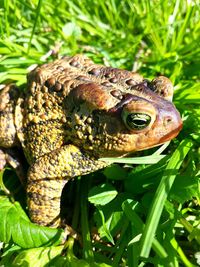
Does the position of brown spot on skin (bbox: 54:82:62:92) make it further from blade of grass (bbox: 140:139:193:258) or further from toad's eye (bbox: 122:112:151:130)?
blade of grass (bbox: 140:139:193:258)

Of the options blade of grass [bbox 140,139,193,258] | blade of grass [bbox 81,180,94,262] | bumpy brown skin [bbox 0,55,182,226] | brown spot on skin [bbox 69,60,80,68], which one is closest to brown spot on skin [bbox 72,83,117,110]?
bumpy brown skin [bbox 0,55,182,226]

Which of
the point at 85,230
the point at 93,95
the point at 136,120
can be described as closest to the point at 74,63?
the point at 93,95

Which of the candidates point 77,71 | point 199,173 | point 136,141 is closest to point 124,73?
point 77,71

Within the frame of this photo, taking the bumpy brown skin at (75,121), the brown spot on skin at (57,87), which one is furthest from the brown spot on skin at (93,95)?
the brown spot on skin at (57,87)

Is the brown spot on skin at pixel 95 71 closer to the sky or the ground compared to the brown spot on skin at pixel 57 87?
closer to the sky

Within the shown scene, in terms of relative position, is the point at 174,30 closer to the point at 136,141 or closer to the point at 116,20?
the point at 116,20

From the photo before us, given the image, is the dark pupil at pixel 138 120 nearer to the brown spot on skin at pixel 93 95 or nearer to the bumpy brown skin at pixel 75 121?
the bumpy brown skin at pixel 75 121

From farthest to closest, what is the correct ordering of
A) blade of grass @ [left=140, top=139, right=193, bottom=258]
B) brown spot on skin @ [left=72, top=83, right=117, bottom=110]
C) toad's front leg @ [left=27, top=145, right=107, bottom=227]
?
toad's front leg @ [left=27, top=145, right=107, bottom=227]
brown spot on skin @ [left=72, top=83, right=117, bottom=110]
blade of grass @ [left=140, top=139, right=193, bottom=258]
